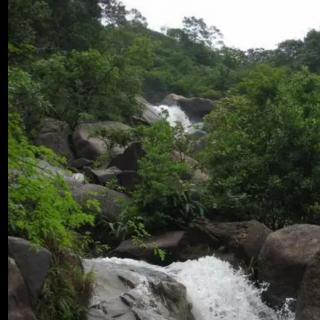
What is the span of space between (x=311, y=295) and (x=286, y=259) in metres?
1.96

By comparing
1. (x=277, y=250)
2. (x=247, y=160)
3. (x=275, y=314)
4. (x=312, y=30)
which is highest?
(x=312, y=30)

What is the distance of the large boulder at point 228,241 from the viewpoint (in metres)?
12.3

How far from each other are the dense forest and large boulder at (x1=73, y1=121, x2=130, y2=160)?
462mm

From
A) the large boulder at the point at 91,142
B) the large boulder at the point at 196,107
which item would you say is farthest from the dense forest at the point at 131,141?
the large boulder at the point at 196,107

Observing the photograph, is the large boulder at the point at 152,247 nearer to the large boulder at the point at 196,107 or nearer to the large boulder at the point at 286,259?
the large boulder at the point at 286,259

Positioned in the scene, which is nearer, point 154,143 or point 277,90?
point 154,143

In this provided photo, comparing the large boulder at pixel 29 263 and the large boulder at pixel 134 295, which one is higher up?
the large boulder at pixel 29 263

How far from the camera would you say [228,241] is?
12672mm

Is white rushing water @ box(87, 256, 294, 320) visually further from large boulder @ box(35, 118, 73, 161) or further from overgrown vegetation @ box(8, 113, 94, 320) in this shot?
large boulder @ box(35, 118, 73, 161)

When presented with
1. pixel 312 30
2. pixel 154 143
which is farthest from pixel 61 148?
pixel 312 30

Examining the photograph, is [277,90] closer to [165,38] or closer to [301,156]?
[301,156]

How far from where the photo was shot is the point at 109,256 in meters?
12.5

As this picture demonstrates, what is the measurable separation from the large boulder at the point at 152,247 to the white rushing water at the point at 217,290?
0.38 metres

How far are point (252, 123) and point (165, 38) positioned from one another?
42.2 metres
